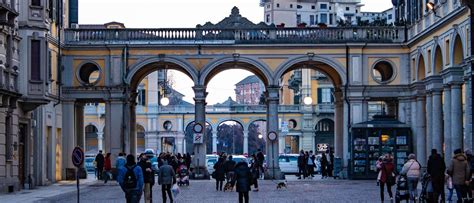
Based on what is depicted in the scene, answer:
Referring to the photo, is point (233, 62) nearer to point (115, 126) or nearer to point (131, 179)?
point (115, 126)

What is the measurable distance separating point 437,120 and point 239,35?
1260cm

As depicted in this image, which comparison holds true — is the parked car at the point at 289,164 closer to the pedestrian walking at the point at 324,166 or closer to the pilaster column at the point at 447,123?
the pedestrian walking at the point at 324,166

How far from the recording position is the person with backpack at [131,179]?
29141 mm

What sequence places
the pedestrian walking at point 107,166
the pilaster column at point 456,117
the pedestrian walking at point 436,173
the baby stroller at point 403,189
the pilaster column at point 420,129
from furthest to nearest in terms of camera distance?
the pedestrian walking at point 107,166
the pilaster column at point 420,129
the pilaster column at point 456,117
the baby stroller at point 403,189
the pedestrian walking at point 436,173

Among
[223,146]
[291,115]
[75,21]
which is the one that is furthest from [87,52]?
[223,146]

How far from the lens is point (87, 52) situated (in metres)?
60.5

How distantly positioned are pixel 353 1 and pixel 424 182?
465ft

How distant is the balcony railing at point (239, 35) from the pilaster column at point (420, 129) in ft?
13.6

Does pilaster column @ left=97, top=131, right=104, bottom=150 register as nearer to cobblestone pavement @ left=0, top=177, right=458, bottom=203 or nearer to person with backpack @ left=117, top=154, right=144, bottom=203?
cobblestone pavement @ left=0, top=177, right=458, bottom=203

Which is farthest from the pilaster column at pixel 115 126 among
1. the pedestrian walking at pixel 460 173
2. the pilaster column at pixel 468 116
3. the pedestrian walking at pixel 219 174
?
the pedestrian walking at pixel 460 173

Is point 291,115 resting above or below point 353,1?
below

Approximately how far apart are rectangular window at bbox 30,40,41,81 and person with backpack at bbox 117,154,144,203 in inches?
771

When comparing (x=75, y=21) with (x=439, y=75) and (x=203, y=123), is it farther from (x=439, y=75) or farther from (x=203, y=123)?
(x=439, y=75)

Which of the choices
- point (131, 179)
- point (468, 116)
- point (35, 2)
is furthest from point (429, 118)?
point (131, 179)
